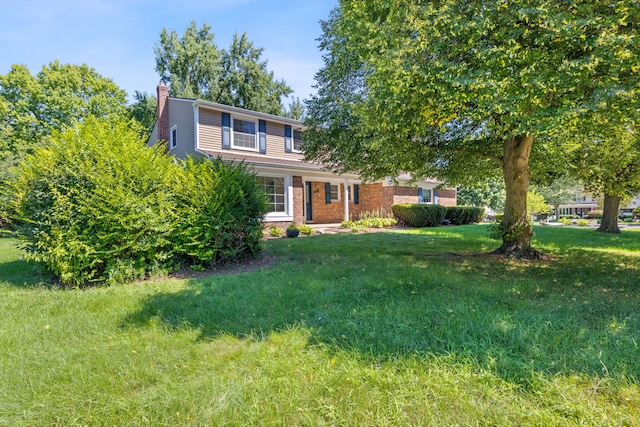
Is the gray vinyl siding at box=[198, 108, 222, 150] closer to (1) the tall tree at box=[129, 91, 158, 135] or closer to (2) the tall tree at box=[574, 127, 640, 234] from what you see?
(2) the tall tree at box=[574, 127, 640, 234]

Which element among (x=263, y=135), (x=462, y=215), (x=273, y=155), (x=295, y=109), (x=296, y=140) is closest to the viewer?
(x=263, y=135)

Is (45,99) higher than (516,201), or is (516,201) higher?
(45,99)

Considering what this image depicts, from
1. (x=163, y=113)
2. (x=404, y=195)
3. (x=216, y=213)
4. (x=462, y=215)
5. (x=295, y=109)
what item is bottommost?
(x=462, y=215)

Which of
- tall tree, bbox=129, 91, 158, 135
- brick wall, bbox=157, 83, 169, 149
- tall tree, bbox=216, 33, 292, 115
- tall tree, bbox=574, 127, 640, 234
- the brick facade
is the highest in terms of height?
tall tree, bbox=216, 33, 292, 115

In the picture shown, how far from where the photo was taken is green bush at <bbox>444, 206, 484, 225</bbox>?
20.1 metres

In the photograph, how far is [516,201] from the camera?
24.4 feet

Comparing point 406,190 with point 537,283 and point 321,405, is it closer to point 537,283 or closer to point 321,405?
point 537,283

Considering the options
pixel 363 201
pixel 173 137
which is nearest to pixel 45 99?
pixel 173 137

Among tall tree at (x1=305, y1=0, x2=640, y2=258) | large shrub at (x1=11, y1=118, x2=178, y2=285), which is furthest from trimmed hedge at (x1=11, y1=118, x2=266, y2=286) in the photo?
tall tree at (x1=305, y1=0, x2=640, y2=258)

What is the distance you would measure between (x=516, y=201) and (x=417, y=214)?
942 cm

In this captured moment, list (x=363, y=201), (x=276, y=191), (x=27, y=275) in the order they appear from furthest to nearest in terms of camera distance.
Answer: (x=363, y=201) < (x=276, y=191) < (x=27, y=275)

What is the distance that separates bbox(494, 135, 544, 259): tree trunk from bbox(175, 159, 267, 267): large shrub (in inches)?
224

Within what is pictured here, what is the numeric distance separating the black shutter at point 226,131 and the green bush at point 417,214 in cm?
934

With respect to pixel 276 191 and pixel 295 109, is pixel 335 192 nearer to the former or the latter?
pixel 276 191
